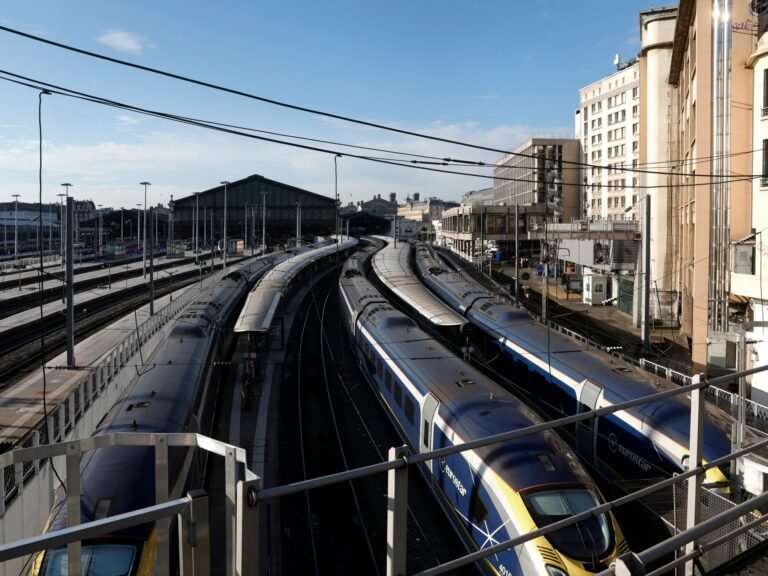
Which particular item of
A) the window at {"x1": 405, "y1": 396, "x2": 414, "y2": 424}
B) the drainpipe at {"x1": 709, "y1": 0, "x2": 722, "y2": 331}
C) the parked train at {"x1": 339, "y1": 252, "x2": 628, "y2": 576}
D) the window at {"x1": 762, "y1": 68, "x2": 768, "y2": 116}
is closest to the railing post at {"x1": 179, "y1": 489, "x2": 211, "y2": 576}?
A: the parked train at {"x1": 339, "y1": 252, "x2": 628, "y2": 576}

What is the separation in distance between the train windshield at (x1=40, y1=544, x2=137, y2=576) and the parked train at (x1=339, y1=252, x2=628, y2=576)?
4.89 m

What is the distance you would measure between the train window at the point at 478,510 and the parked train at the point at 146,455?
4530mm

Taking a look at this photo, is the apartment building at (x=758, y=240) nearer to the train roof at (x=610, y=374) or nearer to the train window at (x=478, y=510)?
the train roof at (x=610, y=374)

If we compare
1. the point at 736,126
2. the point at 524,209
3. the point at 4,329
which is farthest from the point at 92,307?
the point at 524,209

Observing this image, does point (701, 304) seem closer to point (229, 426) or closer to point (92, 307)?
point (229, 426)

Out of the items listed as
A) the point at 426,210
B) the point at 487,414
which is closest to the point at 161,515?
the point at 487,414

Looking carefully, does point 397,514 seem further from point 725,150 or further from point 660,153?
point 660,153

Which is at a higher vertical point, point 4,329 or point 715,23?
point 715,23

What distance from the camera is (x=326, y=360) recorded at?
82.7 feet

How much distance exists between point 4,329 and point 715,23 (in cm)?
3094

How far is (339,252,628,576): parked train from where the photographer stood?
27.3 feet

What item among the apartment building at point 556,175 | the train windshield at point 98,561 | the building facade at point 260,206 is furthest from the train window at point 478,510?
the building facade at point 260,206

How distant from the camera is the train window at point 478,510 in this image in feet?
31.3

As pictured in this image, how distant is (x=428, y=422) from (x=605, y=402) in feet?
13.0
